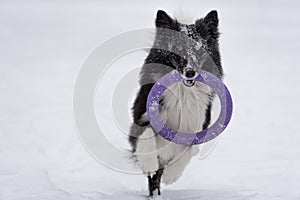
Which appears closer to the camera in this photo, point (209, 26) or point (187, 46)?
point (187, 46)

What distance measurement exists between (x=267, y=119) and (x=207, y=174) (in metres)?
2.97

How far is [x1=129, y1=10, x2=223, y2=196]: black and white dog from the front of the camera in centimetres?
448

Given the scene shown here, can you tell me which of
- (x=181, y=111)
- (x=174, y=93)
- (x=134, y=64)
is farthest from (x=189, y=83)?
A: (x=134, y=64)

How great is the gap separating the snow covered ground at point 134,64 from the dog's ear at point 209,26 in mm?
346

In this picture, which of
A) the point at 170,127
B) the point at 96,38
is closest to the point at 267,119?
the point at 170,127

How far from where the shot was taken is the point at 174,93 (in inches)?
183

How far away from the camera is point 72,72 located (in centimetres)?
1233

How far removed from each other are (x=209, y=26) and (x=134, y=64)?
7.86 metres

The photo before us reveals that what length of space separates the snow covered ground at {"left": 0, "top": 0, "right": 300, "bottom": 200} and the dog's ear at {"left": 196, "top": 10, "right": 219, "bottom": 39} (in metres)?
0.35

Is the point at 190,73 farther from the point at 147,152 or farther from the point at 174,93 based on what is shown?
the point at 147,152

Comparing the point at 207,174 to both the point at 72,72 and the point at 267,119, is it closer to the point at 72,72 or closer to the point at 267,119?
the point at 267,119

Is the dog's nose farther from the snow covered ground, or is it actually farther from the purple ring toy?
the snow covered ground

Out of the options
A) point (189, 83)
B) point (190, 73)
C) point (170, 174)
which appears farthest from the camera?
point (170, 174)

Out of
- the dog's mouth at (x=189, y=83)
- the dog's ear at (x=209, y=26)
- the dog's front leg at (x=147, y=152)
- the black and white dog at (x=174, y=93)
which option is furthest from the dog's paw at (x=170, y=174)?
the dog's ear at (x=209, y=26)
